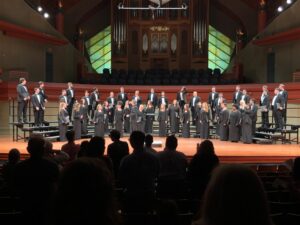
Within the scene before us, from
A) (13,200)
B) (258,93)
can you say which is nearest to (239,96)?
(258,93)

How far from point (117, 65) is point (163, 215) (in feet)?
70.1

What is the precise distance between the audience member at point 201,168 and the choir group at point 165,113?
8967 mm

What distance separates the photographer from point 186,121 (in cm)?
1611

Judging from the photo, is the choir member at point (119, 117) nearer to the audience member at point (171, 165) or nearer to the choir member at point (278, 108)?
the choir member at point (278, 108)

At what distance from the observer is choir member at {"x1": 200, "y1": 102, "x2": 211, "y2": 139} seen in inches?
603

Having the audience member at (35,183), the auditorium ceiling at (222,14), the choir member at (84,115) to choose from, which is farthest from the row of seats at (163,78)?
the audience member at (35,183)

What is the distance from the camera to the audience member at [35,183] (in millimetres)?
3197

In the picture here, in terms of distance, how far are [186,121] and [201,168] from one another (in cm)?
1131

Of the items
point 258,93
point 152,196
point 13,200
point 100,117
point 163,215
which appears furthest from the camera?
point 258,93

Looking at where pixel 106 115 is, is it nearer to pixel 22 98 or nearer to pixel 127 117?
pixel 127 117

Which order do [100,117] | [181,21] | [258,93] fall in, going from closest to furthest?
[100,117]
[258,93]
[181,21]

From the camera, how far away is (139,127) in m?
15.7

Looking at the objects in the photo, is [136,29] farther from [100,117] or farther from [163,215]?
[163,215]

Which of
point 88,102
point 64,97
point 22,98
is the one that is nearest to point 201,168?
point 22,98
